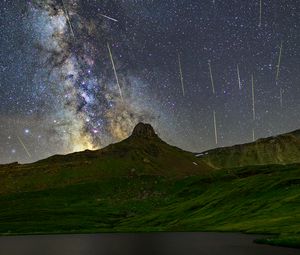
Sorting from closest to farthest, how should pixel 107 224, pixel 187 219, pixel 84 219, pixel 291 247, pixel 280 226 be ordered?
pixel 291 247
pixel 280 226
pixel 187 219
pixel 107 224
pixel 84 219

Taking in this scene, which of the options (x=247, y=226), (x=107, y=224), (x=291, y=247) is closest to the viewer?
(x=291, y=247)

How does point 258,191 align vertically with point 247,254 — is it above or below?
above

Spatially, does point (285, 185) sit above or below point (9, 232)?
above

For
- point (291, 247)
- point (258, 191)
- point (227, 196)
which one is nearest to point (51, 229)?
point (227, 196)

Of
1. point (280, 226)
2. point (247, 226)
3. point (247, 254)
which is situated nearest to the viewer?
point (247, 254)

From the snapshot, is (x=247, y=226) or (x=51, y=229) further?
(x=51, y=229)

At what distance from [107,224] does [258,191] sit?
67.4 metres

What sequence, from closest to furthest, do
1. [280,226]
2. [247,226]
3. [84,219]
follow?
[280,226] → [247,226] → [84,219]

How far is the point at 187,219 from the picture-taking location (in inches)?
6107

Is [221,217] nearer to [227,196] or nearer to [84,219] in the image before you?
[227,196]

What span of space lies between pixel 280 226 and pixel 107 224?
89353 millimetres

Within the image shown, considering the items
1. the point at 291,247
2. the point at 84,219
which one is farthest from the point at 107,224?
the point at 291,247

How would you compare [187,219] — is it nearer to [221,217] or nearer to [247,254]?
[221,217]

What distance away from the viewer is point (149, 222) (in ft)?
534
